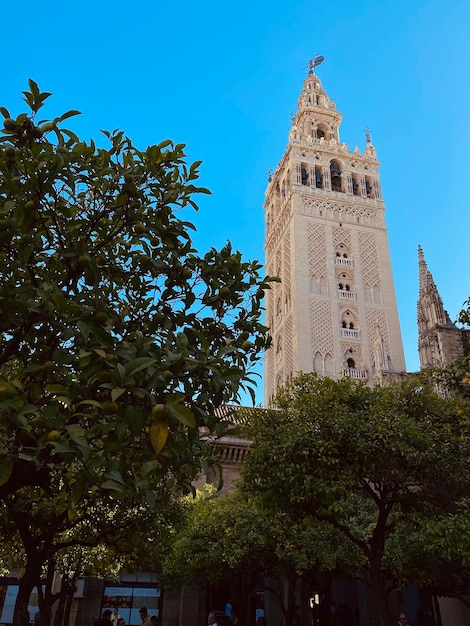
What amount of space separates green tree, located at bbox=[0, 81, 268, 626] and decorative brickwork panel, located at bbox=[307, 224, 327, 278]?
124 feet

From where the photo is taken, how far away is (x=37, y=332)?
484 centimetres

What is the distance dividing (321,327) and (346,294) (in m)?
4.47

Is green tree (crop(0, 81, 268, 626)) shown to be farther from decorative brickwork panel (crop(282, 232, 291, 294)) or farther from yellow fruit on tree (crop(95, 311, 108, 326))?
decorative brickwork panel (crop(282, 232, 291, 294))

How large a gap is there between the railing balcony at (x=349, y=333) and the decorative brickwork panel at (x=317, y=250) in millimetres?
5276

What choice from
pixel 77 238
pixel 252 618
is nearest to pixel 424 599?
pixel 252 618

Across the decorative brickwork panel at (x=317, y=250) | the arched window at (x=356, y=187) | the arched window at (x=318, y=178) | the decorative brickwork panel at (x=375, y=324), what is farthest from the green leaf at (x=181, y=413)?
A: the arched window at (x=356, y=187)

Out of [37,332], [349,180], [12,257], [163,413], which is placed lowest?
[163,413]

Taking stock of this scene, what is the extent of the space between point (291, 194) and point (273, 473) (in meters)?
38.3

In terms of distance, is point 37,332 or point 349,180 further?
point 349,180

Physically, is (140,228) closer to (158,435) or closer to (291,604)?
(158,435)

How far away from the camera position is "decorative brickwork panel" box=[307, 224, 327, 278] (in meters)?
43.0

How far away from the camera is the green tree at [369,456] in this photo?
35.6ft

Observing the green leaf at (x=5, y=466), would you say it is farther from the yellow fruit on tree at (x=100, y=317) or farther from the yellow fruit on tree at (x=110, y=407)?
the yellow fruit on tree at (x=100, y=317)

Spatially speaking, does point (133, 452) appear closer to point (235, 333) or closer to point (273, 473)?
point (235, 333)
